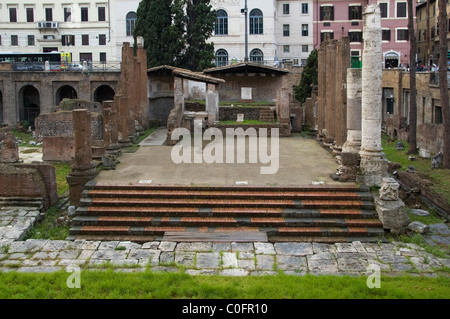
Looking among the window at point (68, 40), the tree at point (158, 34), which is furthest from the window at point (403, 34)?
the window at point (68, 40)

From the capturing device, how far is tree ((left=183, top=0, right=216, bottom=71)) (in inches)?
1479

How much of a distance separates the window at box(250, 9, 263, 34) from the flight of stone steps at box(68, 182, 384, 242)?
4014cm

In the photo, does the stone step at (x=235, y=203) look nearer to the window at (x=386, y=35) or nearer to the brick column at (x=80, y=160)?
the brick column at (x=80, y=160)

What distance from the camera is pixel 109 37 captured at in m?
53.9

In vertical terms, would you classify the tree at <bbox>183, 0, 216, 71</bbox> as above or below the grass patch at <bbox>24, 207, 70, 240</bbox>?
above

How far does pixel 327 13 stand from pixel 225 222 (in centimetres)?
4408

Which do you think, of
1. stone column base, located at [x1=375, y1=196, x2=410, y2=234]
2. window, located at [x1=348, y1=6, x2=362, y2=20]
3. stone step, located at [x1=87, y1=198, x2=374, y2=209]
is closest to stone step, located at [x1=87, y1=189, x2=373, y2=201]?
stone step, located at [x1=87, y1=198, x2=374, y2=209]

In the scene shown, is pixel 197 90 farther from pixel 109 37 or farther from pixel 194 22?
pixel 109 37

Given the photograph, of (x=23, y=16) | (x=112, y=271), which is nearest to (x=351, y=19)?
(x=23, y=16)

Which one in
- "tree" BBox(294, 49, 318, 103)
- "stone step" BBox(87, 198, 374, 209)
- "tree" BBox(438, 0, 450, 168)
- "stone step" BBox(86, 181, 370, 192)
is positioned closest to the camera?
"stone step" BBox(87, 198, 374, 209)

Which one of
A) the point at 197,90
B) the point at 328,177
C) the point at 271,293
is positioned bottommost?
the point at 271,293

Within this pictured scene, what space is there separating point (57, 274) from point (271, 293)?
3.76 meters

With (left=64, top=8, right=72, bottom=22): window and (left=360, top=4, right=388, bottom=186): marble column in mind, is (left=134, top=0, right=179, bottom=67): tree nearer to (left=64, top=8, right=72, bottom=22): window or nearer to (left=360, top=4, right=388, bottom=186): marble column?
(left=64, top=8, right=72, bottom=22): window
